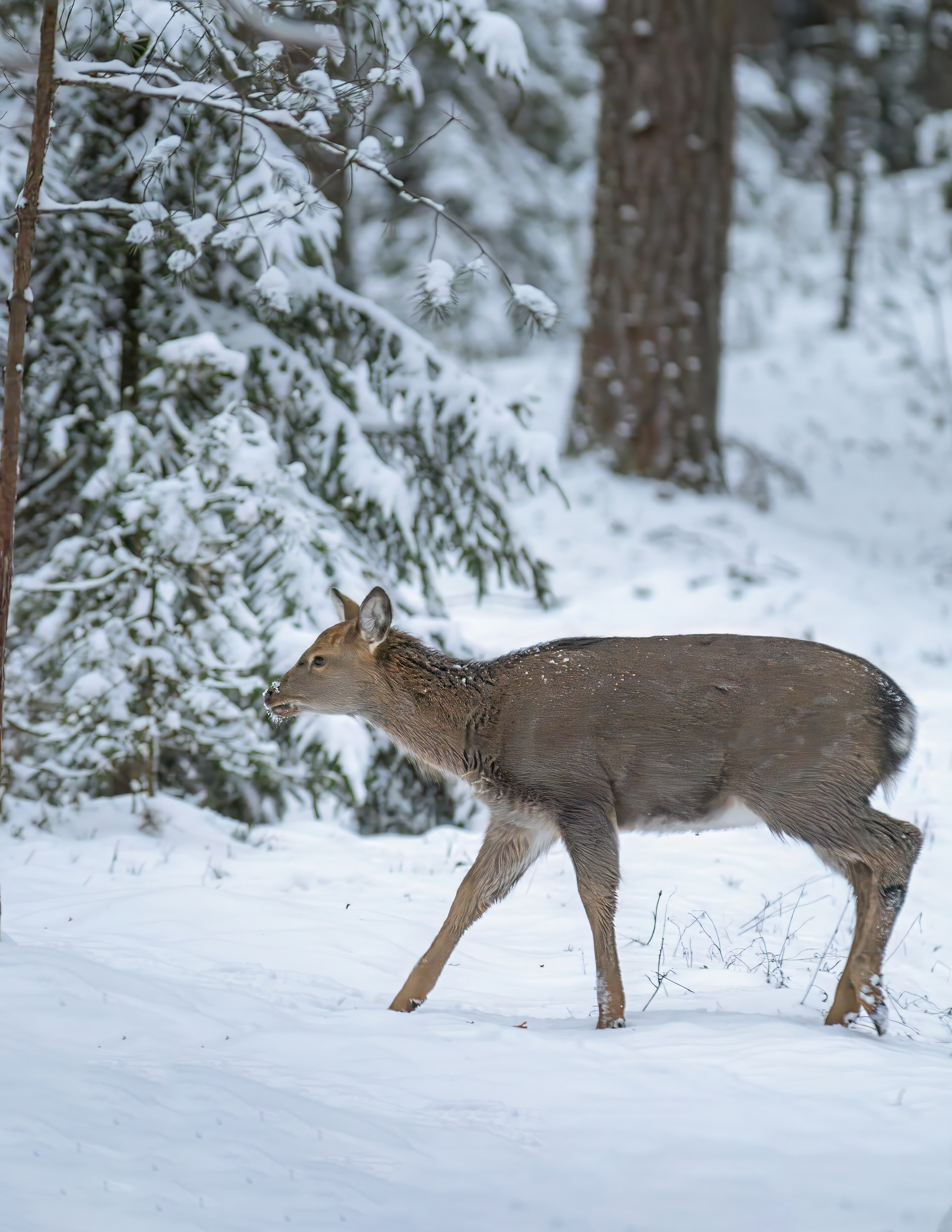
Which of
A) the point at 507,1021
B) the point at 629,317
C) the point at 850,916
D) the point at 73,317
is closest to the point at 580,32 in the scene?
the point at 629,317

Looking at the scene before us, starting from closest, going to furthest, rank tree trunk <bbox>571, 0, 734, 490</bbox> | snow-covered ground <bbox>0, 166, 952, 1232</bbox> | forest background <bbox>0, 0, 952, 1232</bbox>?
snow-covered ground <bbox>0, 166, 952, 1232</bbox> < forest background <bbox>0, 0, 952, 1232</bbox> < tree trunk <bbox>571, 0, 734, 490</bbox>

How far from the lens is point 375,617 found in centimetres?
584

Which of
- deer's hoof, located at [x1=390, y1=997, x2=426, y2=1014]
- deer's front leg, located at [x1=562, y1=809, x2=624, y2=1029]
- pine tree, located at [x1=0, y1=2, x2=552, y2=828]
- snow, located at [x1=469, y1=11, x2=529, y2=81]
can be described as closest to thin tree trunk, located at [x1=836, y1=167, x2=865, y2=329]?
pine tree, located at [x1=0, y1=2, x2=552, y2=828]

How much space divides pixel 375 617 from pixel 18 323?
1.89 metres

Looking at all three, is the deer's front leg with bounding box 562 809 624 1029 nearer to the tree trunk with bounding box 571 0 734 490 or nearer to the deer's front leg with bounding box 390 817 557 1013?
the deer's front leg with bounding box 390 817 557 1013

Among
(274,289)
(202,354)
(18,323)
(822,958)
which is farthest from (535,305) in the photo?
(822,958)

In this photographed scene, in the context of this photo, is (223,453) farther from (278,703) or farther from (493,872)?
(493,872)

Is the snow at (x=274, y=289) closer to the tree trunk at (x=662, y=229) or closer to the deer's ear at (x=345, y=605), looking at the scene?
the deer's ear at (x=345, y=605)

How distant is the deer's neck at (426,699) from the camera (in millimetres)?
5684

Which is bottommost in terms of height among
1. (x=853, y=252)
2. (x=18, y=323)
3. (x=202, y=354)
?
(x=18, y=323)

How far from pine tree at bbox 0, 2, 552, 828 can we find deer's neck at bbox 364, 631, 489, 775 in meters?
1.79

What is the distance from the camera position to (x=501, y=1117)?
4.01 metres

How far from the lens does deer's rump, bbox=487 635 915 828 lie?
512cm

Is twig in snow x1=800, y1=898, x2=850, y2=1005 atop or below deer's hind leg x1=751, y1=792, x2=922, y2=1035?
below
